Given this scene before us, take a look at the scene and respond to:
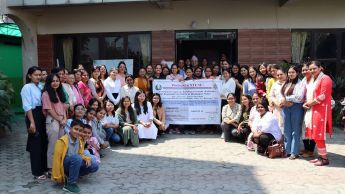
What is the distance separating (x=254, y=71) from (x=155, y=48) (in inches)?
138

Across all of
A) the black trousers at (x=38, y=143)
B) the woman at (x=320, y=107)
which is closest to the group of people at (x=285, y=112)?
the woman at (x=320, y=107)

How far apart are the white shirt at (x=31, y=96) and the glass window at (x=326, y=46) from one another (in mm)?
8160

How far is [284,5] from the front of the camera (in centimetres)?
1103

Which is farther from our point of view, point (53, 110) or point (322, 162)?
point (322, 162)

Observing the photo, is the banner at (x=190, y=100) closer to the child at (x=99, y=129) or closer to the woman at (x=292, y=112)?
the child at (x=99, y=129)

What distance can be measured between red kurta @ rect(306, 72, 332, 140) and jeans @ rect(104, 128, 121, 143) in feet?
12.1

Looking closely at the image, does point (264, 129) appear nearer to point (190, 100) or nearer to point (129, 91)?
point (190, 100)

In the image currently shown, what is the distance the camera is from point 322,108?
21.0 feet

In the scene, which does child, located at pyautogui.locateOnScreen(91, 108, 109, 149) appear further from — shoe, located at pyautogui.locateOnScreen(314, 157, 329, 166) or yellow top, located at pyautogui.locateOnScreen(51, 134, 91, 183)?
shoe, located at pyautogui.locateOnScreen(314, 157, 329, 166)

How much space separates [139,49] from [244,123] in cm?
464

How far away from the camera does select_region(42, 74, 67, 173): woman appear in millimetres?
5781

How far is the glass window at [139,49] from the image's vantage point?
11.6 m

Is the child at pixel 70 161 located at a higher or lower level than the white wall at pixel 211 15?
lower

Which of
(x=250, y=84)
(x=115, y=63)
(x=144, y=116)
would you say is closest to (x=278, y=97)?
(x=250, y=84)
